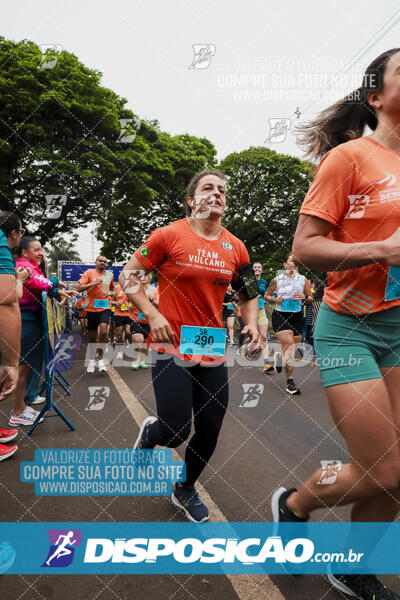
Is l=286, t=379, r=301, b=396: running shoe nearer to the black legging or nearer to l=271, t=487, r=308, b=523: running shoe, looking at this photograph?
the black legging

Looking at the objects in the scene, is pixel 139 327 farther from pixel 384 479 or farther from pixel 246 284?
pixel 384 479

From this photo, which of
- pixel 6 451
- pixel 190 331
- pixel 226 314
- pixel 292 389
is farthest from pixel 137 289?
pixel 226 314

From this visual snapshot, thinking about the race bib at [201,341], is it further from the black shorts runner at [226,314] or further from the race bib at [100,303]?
the black shorts runner at [226,314]

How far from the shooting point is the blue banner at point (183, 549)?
1.96 meters

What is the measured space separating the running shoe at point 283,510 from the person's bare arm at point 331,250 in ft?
3.70

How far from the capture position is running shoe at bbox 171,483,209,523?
2.41 m

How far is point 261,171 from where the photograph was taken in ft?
103

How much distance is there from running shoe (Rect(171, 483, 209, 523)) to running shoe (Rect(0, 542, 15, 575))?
3.13ft

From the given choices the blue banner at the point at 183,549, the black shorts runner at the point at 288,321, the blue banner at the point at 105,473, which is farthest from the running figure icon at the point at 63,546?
the black shorts runner at the point at 288,321

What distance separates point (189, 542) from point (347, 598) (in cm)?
79

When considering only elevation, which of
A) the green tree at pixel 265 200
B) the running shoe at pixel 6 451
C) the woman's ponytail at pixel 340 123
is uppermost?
the green tree at pixel 265 200

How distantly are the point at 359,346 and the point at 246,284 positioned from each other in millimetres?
1147

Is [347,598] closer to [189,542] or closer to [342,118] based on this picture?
[189,542]

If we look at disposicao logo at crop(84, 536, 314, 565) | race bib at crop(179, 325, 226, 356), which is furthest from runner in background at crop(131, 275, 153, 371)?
disposicao logo at crop(84, 536, 314, 565)
